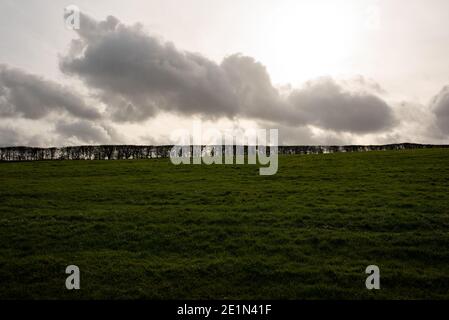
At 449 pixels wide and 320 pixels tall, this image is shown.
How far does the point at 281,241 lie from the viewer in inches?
712

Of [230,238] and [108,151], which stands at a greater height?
[108,151]

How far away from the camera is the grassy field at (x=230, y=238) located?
13609 mm

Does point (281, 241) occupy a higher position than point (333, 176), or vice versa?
point (333, 176)

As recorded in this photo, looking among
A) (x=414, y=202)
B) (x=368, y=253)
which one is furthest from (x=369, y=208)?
(x=368, y=253)

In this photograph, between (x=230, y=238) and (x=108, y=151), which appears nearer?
(x=230, y=238)

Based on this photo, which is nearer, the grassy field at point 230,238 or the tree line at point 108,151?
the grassy field at point 230,238

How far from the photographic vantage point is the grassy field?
13609 millimetres

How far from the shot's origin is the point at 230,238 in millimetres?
18453

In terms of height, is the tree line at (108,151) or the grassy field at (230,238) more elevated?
the tree line at (108,151)

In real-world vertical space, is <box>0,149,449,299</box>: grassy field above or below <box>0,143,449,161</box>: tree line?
below

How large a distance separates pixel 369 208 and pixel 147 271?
15823 millimetres

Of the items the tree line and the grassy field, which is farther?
the tree line
